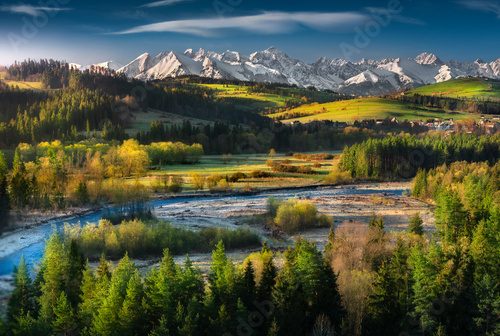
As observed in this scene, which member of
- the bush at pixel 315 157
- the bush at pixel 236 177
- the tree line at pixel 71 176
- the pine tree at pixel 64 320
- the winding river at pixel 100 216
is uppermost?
the tree line at pixel 71 176

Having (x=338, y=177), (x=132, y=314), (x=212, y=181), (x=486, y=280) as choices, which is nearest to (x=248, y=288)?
(x=132, y=314)

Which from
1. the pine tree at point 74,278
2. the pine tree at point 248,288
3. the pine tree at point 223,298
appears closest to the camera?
the pine tree at point 223,298

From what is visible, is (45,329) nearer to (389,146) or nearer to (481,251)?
(481,251)

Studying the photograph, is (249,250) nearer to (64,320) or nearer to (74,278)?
(74,278)

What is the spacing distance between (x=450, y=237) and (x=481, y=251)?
16.7 meters

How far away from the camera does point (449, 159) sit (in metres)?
152

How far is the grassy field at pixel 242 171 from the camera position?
12506cm

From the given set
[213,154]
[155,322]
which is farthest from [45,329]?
[213,154]

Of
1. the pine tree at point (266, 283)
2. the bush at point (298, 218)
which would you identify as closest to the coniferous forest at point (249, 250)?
the pine tree at point (266, 283)

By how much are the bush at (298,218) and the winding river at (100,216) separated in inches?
307

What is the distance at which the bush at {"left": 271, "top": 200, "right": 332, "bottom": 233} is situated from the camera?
8100cm

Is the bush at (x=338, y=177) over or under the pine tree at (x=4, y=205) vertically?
under

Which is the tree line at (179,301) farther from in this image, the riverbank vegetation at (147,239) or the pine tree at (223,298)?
the riverbank vegetation at (147,239)

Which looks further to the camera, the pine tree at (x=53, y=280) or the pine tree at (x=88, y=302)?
the pine tree at (x=53, y=280)
